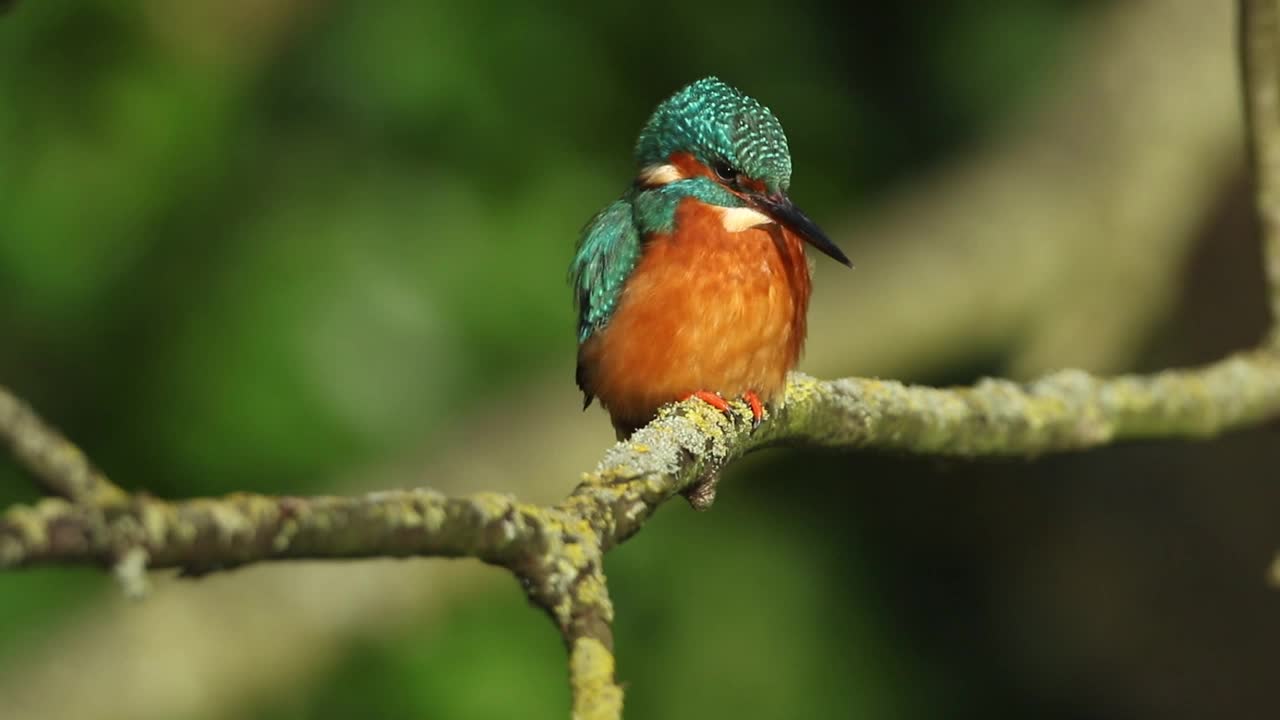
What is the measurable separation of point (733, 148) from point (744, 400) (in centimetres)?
49

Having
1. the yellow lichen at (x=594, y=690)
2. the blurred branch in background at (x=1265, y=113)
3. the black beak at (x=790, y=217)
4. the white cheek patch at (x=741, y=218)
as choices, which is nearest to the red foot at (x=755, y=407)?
the black beak at (x=790, y=217)

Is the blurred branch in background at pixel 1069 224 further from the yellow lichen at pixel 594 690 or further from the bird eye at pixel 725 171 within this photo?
the yellow lichen at pixel 594 690

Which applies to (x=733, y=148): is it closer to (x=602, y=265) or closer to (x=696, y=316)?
(x=696, y=316)

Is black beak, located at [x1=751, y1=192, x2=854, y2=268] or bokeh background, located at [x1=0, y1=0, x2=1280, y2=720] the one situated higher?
bokeh background, located at [x1=0, y1=0, x2=1280, y2=720]

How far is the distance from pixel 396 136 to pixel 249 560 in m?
4.09

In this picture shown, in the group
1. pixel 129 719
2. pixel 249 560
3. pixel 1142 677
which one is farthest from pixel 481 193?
pixel 249 560

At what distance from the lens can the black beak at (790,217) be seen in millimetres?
2619

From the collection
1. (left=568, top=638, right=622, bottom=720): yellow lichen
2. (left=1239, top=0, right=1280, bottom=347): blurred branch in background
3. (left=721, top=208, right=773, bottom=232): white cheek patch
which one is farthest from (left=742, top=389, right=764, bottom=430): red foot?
(left=1239, top=0, right=1280, bottom=347): blurred branch in background

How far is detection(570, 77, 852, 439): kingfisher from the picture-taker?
8.97 ft

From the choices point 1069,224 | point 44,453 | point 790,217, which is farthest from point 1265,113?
point 44,453

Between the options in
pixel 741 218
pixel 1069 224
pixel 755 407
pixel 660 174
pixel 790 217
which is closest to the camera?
pixel 755 407

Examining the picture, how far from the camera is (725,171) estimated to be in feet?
9.25

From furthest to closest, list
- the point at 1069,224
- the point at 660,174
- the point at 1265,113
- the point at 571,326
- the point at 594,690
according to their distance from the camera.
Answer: the point at 1069,224 < the point at 571,326 < the point at 1265,113 < the point at 660,174 < the point at 594,690

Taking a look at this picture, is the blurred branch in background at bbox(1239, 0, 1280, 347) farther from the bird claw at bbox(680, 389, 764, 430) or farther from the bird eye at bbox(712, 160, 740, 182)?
the bird claw at bbox(680, 389, 764, 430)
